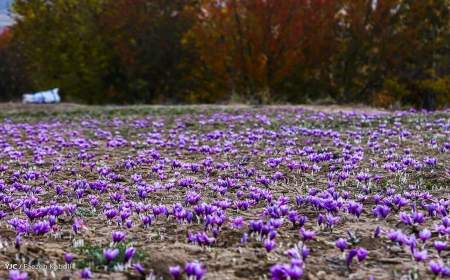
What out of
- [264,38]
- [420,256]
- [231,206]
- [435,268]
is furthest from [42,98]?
[435,268]

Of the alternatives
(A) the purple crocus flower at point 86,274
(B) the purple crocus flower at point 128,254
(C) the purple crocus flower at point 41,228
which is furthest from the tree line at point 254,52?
(A) the purple crocus flower at point 86,274

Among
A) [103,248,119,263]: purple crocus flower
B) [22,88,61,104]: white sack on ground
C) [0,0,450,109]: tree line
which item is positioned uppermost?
[0,0,450,109]: tree line

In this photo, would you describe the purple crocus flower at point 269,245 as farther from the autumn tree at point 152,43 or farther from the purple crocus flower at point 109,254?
the autumn tree at point 152,43

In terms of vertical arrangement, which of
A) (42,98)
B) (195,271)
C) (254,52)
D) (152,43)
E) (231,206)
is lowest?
(231,206)

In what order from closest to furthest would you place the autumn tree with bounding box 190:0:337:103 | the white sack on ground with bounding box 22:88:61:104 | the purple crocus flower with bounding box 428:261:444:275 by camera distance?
the purple crocus flower with bounding box 428:261:444:275 < the autumn tree with bounding box 190:0:337:103 < the white sack on ground with bounding box 22:88:61:104

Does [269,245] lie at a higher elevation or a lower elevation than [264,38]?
lower

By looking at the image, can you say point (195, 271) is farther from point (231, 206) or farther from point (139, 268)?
point (231, 206)

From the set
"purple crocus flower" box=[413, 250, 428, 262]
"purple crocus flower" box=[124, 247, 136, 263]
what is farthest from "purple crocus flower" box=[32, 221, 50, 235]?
"purple crocus flower" box=[413, 250, 428, 262]

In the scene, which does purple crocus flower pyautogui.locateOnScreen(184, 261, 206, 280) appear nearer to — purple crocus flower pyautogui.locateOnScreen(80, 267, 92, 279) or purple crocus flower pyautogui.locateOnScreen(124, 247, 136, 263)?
purple crocus flower pyautogui.locateOnScreen(124, 247, 136, 263)
